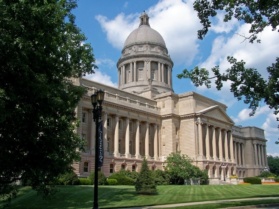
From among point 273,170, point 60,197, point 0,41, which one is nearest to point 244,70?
point 0,41

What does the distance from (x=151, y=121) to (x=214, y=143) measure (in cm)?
1667

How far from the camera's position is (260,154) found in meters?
107

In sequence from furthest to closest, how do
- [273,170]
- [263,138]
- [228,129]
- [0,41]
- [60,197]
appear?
[273,170], [263,138], [228,129], [60,197], [0,41]

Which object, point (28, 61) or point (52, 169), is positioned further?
point (52, 169)

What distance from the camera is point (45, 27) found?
1602 cm

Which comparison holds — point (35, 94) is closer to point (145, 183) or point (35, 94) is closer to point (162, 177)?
point (145, 183)

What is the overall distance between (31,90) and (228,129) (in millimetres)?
69943

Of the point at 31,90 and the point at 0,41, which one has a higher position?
the point at 0,41

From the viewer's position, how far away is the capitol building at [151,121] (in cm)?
5694

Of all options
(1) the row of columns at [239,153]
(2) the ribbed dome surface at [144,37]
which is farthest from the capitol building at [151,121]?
(1) the row of columns at [239,153]

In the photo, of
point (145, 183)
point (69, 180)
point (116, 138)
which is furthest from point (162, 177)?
point (145, 183)

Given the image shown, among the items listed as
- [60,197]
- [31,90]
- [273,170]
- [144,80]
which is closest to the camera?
[31,90]

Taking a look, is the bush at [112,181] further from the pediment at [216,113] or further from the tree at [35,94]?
the pediment at [216,113]

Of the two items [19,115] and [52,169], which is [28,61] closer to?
[19,115]
